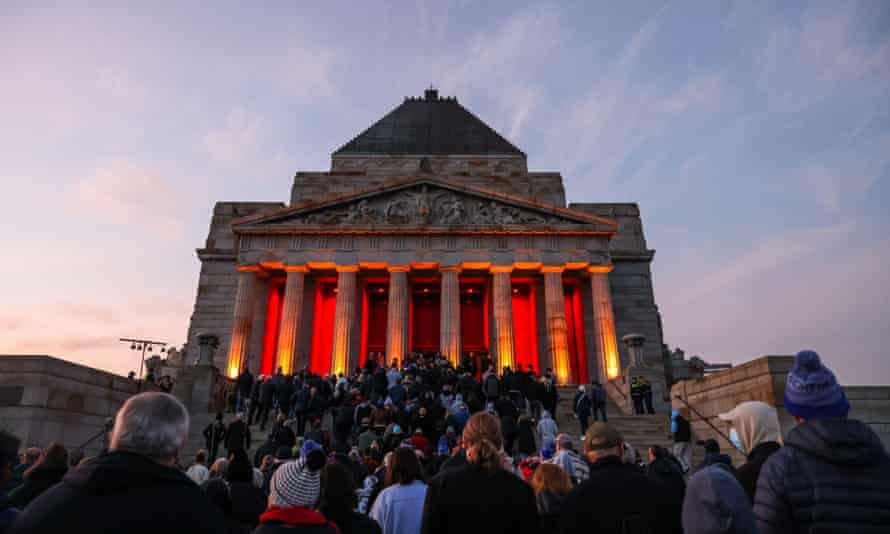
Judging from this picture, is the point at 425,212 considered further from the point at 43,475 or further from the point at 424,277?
the point at 43,475

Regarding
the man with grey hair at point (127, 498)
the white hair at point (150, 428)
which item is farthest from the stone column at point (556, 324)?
the man with grey hair at point (127, 498)

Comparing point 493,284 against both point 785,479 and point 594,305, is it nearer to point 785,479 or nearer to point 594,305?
point 594,305

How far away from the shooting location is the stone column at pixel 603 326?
2936 centimetres

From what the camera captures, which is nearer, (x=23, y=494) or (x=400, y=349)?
(x=23, y=494)

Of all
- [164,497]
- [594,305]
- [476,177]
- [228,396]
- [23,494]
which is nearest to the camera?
[164,497]

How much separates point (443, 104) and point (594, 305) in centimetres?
2763

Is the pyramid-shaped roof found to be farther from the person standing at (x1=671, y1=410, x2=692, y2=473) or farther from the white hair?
the white hair

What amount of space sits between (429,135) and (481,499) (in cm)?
4546

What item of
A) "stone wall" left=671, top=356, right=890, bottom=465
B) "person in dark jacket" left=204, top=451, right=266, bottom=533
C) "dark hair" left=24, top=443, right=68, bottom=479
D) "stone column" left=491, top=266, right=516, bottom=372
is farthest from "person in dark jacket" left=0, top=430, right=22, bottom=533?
"stone column" left=491, top=266, right=516, bottom=372

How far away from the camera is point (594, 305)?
30.8m

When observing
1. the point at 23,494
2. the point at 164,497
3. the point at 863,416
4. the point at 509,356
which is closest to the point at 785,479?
the point at 164,497

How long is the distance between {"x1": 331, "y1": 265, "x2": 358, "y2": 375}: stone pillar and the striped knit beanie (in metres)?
24.7

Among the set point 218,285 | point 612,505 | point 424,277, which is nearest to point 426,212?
point 424,277

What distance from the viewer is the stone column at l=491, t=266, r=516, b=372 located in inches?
1136
